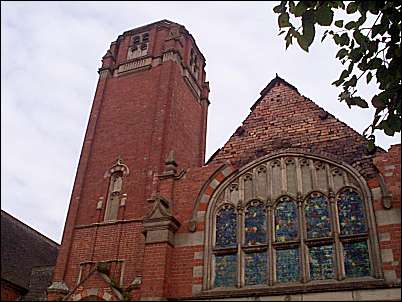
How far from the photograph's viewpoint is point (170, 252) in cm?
1186

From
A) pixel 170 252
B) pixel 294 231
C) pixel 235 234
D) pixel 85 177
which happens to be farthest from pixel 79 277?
pixel 294 231

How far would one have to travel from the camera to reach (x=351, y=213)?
11055 mm

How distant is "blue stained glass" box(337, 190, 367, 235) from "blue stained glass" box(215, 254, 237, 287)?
8.88 feet

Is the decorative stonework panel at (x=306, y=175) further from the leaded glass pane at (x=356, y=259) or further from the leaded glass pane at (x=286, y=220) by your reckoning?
the leaded glass pane at (x=356, y=259)

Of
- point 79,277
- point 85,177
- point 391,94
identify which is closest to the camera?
point 391,94

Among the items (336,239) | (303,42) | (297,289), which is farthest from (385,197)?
(303,42)

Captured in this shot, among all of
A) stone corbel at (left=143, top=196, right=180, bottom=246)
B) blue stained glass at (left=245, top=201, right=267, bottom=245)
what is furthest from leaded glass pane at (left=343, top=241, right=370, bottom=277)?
stone corbel at (left=143, top=196, right=180, bottom=246)

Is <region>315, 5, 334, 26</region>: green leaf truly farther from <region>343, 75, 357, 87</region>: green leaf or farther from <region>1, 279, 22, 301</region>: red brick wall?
<region>1, 279, 22, 301</region>: red brick wall

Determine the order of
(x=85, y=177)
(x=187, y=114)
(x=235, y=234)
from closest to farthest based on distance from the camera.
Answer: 1. (x=235, y=234)
2. (x=85, y=177)
3. (x=187, y=114)

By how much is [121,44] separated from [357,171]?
16691mm

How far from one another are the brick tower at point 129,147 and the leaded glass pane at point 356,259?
200 inches

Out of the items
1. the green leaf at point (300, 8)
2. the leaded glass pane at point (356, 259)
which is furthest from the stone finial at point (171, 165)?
the green leaf at point (300, 8)

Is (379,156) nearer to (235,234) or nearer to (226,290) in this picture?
(235,234)

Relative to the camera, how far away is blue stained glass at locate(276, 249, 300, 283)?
1076cm
